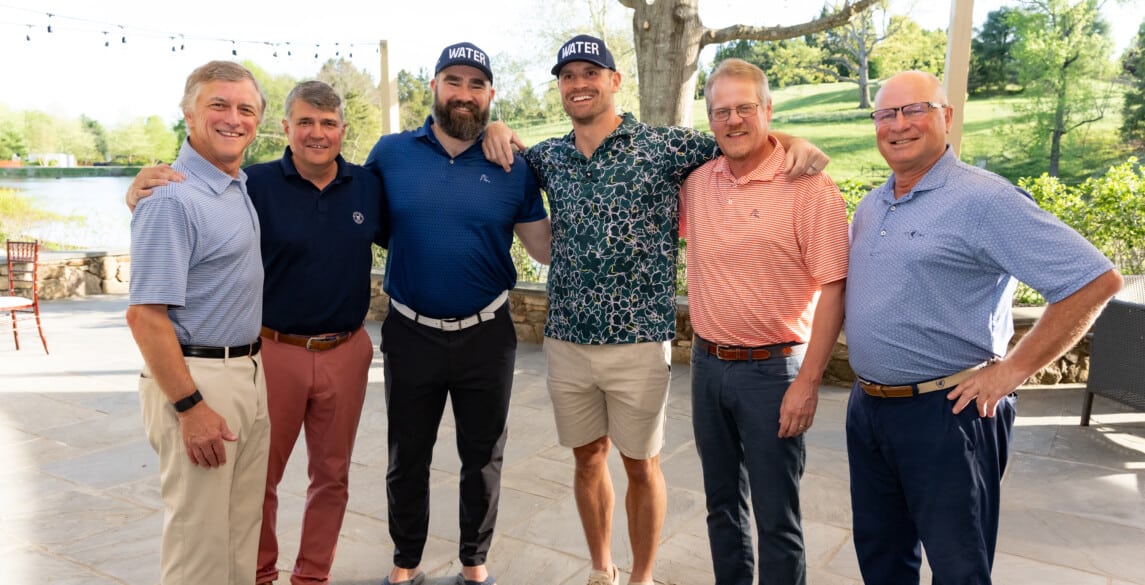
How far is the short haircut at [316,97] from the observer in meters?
2.40

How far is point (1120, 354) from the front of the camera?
4.17 m

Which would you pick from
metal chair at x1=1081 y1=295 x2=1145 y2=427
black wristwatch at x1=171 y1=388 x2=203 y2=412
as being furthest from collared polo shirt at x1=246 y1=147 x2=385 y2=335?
metal chair at x1=1081 y1=295 x2=1145 y2=427

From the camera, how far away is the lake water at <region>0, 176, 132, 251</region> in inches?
565

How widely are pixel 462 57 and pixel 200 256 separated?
1.11m

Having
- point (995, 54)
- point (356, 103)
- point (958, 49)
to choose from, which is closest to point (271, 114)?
point (356, 103)

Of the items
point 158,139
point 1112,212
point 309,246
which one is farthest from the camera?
point 158,139

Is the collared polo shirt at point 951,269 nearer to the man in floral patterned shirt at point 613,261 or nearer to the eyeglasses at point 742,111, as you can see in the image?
the eyeglasses at point 742,111

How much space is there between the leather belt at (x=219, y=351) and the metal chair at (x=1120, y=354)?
426 cm

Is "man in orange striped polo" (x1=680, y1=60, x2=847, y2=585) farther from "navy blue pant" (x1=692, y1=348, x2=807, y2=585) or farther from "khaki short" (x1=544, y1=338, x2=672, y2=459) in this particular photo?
"khaki short" (x1=544, y1=338, x2=672, y2=459)

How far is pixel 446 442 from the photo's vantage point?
14.2 feet

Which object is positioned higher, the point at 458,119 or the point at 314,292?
the point at 458,119

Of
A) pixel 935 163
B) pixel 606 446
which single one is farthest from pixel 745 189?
pixel 606 446

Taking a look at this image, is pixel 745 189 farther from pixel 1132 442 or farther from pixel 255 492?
pixel 1132 442

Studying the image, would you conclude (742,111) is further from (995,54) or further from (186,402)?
Result: (995,54)
